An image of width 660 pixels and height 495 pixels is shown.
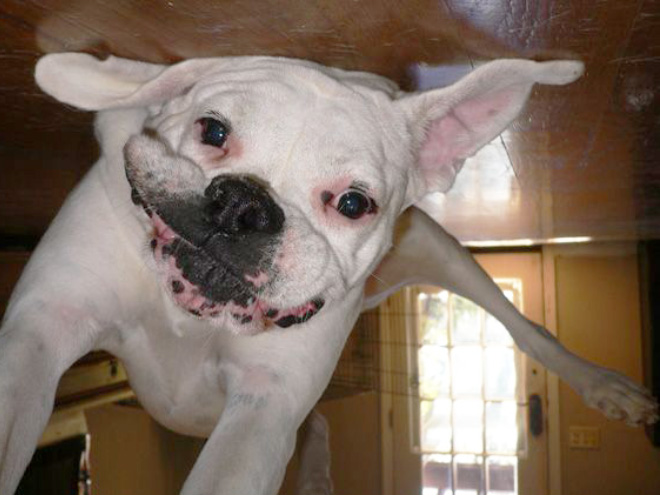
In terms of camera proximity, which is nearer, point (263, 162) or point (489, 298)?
point (263, 162)

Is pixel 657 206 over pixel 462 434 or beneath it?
over

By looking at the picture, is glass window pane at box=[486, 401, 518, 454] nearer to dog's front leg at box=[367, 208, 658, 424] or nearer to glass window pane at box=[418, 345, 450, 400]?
glass window pane at box=[418, 345, 450, 400]

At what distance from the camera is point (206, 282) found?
116 cm

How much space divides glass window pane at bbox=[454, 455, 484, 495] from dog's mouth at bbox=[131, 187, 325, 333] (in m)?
5.53

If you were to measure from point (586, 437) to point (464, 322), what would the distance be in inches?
46.9

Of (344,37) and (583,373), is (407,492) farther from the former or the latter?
(344,37)

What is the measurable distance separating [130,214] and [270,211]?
34 cm

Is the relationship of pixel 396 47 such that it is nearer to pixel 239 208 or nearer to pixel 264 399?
pixel 239 208

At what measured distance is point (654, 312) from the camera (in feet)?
16.7

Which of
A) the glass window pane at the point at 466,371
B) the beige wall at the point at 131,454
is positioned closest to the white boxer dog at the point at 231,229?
the beige wall at the point at 131,454

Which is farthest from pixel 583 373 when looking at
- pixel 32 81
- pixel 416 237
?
pixel 32 81

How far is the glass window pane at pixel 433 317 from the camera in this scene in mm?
6266

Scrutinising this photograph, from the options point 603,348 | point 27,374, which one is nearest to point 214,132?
point 27,374

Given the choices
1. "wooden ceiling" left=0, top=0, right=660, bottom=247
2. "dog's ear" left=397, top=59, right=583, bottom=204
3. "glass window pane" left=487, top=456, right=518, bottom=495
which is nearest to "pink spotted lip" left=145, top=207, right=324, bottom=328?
"wooden ceiling" left=0, top=0, right=660, bottom=247
